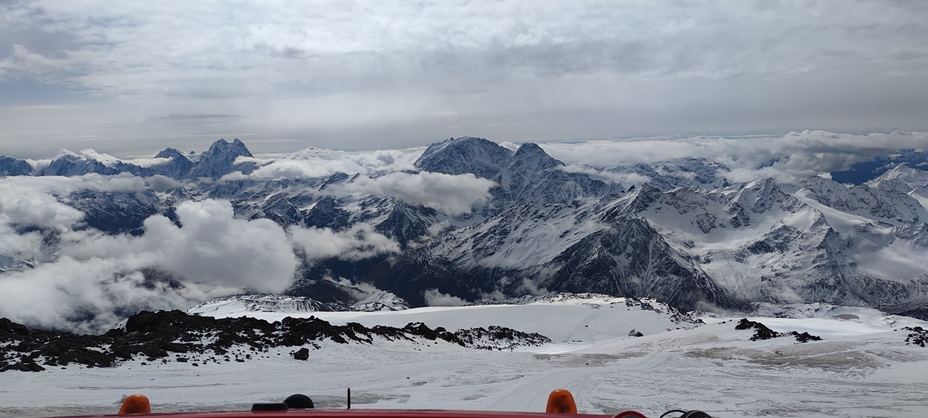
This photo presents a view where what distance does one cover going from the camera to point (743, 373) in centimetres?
2894

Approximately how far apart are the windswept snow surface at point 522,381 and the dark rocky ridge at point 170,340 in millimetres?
798

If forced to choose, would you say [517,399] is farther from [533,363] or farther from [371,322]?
[371,322]

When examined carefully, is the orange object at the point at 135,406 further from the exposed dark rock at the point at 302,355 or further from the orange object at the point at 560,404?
the exposed dark rock at the point at 302,355

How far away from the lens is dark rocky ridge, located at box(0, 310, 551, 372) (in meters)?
23.2

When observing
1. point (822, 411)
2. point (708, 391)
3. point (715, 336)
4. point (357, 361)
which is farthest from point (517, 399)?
point (715, 336)

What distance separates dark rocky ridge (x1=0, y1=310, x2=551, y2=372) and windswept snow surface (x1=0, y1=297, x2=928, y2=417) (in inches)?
31.4

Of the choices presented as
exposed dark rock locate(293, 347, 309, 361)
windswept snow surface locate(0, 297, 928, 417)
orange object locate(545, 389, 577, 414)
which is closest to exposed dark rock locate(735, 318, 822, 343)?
windswept snow surface locate(0, 297, 928, 417)

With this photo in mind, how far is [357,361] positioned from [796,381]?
811 inches

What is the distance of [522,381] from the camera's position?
2605cm

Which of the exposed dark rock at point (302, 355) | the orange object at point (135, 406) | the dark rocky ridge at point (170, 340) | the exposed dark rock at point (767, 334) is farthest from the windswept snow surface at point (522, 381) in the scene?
the orange object at point (135, 406)

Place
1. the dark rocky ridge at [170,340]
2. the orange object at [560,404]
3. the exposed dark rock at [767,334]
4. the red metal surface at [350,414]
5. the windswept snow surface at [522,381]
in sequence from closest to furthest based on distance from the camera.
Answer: the red metal surface at [350,414]
the orange object at [560,404]
the windswept snow surface at [522,381]
the dark rocky ridge at [170,340]
the exposed dark rock at [767,334]

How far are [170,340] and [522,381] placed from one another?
17411 mm

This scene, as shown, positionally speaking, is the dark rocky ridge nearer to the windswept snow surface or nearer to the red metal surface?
the windswept snow surface

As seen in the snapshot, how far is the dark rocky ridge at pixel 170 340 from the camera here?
23203 mm
